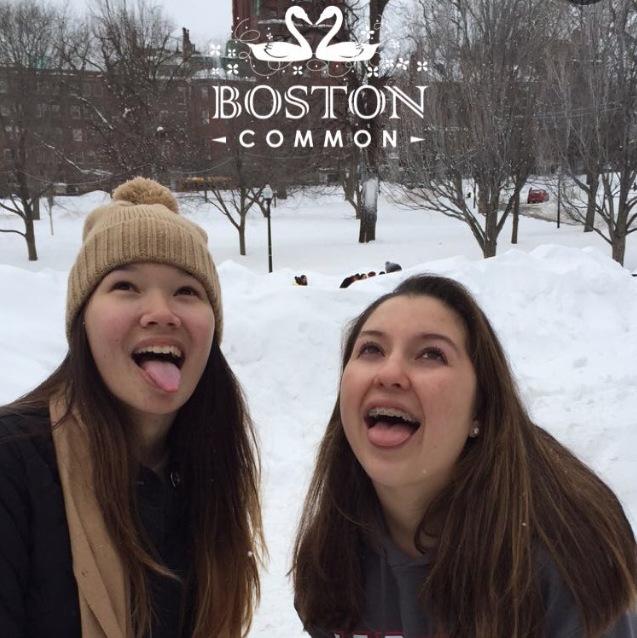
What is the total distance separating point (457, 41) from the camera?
16016mm

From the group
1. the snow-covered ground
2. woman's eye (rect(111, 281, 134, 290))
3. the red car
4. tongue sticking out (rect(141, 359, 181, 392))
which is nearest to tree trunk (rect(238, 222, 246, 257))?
the snow-covered ground

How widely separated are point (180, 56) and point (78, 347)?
3491 cm

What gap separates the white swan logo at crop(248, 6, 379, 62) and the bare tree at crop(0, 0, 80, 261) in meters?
10.6

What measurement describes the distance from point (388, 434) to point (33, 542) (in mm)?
1056

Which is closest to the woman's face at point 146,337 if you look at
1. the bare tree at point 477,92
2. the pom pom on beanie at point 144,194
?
the pom pom on beanie at point 144,194

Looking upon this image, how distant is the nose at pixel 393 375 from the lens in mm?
1800

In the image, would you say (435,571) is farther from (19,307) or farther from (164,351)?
(19,307)

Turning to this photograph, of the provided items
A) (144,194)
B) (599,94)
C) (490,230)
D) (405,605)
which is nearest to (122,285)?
(144,194)

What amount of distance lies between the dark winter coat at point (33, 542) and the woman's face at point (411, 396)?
0.90 meters

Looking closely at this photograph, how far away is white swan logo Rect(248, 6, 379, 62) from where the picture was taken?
767 inches

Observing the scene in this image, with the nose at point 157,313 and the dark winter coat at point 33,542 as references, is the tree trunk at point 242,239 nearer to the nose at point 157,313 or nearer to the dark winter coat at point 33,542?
the nose at point 157,313

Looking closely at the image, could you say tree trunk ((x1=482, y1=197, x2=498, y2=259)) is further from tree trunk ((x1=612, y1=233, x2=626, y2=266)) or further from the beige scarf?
the beige scarf

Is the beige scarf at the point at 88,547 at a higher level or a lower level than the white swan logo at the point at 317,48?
lower

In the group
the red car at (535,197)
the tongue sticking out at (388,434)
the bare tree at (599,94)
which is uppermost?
the bare tree at (599,94)
